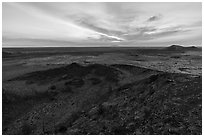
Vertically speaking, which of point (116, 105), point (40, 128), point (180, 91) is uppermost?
point (180, 91)

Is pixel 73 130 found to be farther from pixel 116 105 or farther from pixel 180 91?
pixel 180 91

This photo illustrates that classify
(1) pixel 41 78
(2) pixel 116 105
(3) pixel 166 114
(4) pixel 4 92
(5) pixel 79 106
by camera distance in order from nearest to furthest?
1. (3) pixel 166 114
2. (2) pixel 116 105
3. (5) pixel 79 106
4. (4) pixel 4 92
5. (1) pixel 41 78

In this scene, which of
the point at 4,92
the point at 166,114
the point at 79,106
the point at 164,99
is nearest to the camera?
the point at 166,114

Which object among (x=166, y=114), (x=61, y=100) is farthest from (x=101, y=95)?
(x=166, y=114)

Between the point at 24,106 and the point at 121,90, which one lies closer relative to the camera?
the point at 24,106

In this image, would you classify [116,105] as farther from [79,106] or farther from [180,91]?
[180,91]

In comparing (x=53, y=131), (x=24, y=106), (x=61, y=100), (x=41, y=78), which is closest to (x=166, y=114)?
(x=53, y=131)

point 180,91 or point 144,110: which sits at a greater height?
point 180,91
